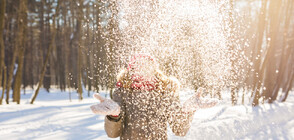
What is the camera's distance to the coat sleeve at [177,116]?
239 centimetres

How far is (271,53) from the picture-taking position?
11.8 metres

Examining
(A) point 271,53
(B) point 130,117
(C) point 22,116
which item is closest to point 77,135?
(C) point 22,116

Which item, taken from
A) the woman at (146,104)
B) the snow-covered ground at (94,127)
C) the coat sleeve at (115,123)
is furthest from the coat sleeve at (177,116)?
the snow-covered ground at (94,127)

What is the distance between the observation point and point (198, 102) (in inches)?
91.2

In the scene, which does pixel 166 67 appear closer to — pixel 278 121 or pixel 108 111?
pixel 278 121

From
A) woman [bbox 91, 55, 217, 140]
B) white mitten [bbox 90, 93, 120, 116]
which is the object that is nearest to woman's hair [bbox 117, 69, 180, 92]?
woman [bbox 91, 55, 217, 140]

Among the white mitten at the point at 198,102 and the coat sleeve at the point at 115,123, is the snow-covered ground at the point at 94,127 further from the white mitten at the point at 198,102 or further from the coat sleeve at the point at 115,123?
the white mitten at the point at 198,102

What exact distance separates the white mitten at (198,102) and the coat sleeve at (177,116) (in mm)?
54

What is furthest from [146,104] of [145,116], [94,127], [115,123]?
[94,127]

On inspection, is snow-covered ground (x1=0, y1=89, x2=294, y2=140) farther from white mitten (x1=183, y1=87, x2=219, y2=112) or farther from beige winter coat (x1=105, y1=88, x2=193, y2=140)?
white mitten (x1=183, y1=87, x2=219, y2=112)

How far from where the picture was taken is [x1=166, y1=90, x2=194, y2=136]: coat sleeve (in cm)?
239

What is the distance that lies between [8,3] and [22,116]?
10685 millimetres

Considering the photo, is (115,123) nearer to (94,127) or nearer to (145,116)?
(145,116)

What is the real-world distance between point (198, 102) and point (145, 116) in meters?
0.46
